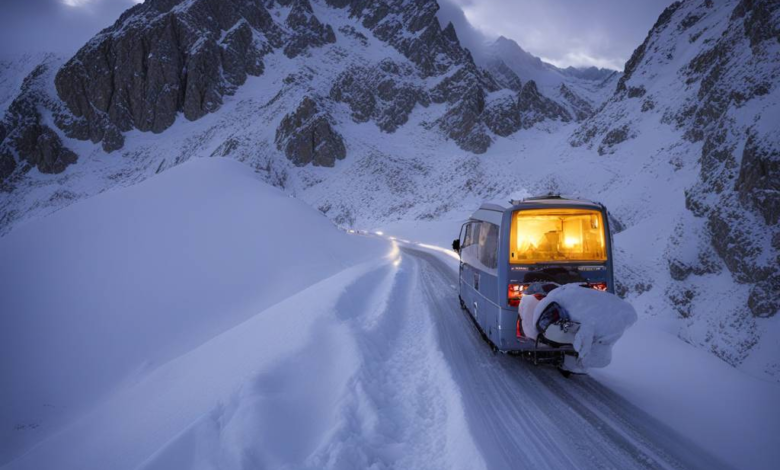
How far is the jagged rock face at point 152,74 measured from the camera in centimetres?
11206

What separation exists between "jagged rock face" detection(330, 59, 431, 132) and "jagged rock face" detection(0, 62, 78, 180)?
87425mm

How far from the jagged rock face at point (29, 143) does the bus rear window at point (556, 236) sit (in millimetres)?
142864

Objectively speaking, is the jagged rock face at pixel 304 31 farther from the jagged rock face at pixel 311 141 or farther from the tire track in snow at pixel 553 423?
the tire track in snow at pixel 553 423

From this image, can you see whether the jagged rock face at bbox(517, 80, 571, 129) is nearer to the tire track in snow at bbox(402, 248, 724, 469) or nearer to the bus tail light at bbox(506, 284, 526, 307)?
the bus tail light at bbox(506, 284, 526, 307)

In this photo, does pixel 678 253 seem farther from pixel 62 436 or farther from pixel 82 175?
pixel 82 175

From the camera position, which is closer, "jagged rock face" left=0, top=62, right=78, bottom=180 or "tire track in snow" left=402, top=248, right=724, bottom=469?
"tire track in snow" left=402, top=248, right=724, bottom=469

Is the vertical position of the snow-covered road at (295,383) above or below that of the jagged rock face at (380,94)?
below

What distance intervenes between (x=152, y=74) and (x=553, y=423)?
14854cm

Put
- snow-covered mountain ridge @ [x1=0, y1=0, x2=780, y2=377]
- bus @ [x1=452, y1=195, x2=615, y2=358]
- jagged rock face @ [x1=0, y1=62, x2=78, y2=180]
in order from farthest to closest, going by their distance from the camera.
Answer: jagged rock face @ [x1=0, y1=62, x2=78, y2=180] < snow-covered mountain ridge @ [x1=0, y1=0, x2=780, y2=377] < bus @ [x1=452, y1=195, x2=615, y2=358]

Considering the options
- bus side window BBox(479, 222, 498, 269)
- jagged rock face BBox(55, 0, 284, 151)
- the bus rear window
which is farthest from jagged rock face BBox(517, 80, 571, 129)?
the bus rear window

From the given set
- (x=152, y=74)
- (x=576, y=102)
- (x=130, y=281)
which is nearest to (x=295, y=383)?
(x=130, y=281)

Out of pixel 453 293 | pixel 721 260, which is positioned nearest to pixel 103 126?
pixel 453 293

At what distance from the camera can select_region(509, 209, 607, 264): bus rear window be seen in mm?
5984

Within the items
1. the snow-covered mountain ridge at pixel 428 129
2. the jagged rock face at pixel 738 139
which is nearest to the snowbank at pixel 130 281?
the snow-covered mountain ridge at pixel 428 129
